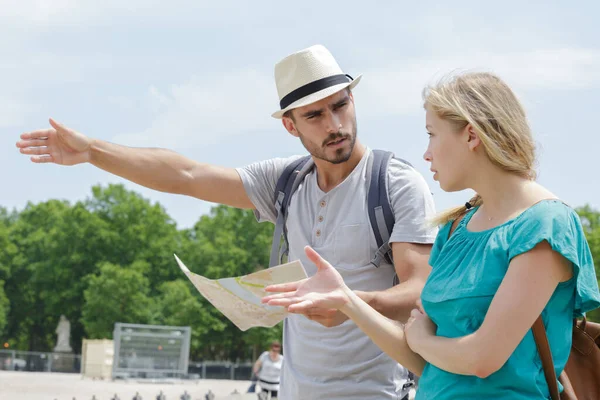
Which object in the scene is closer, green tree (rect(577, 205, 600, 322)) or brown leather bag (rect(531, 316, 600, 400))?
brown leather bag (rect(531, 316, 600, 400))

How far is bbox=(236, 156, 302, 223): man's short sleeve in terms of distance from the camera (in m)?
4.68

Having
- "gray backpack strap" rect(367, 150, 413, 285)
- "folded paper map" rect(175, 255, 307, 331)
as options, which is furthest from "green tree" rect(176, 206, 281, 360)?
"folded paper map" rect(175, 255, 307, 331)

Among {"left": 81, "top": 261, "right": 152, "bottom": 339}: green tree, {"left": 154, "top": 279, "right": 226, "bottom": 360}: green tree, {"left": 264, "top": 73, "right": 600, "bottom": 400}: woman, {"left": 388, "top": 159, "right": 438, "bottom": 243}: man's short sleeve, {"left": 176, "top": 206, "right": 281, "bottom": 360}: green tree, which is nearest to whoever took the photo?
{"left": 264, "top": 73, "right": 600, "bottom": 400}: woman

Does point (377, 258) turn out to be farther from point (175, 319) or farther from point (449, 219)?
point (175, 319)

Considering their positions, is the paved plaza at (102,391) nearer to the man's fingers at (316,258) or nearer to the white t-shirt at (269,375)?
the white t-shirt at (269,375)

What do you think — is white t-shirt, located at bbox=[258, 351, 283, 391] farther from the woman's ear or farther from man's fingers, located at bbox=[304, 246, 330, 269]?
the woman's ear

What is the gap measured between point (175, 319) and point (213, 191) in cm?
5101

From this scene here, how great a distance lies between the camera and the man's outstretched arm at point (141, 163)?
4.73m

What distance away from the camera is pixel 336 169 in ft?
14.3

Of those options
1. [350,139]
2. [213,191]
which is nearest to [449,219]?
[350,139]

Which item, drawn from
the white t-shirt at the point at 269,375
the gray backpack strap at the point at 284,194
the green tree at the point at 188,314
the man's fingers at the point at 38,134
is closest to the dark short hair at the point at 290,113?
the gray backpack strap at the point at 284,194

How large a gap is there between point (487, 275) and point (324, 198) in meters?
1.76

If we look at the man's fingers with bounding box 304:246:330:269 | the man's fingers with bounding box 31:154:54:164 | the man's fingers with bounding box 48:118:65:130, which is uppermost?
the man's fingers with bounding box 48:118:65:130

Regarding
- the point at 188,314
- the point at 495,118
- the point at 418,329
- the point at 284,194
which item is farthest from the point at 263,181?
the point at 188,314
